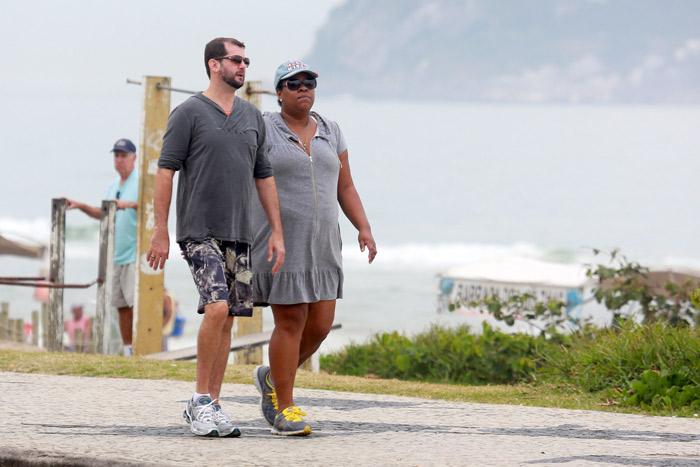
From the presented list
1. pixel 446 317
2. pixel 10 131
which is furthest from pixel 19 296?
pixel 10 131

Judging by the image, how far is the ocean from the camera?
116ft

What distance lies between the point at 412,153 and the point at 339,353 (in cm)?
7204

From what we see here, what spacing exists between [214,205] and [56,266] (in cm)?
496

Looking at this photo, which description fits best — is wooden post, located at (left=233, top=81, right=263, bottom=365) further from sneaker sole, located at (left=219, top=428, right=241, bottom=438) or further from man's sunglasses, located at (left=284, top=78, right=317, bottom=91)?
sneaker sole, located at (left=219, top=428, right=241, bottom=438)

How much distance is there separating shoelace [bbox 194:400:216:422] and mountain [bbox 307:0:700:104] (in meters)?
167

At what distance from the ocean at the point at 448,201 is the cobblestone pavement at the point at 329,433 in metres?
8.61

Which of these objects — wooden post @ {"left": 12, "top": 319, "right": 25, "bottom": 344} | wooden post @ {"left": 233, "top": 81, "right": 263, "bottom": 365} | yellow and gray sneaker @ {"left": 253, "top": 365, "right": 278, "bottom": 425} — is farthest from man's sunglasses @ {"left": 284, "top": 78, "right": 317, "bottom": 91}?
wooden post @ {"left": 12, "top": 319, "right": 25, "bottom": 344}

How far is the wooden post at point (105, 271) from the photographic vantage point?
31.1ft

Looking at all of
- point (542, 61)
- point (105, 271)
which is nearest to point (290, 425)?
point (105, 271)

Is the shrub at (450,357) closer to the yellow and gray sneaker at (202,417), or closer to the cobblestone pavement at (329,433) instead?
the cobblestone pavement at (329,433)

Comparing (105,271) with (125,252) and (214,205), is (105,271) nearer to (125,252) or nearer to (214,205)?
(125,252)

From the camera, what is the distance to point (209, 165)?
508cm

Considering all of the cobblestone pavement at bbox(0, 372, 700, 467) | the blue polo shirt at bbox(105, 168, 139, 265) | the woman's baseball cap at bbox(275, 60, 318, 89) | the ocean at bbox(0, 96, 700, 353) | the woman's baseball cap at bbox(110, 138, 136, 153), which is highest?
the ocean at bbox(0, 96, 700, 353)

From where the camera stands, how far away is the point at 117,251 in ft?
32.5
